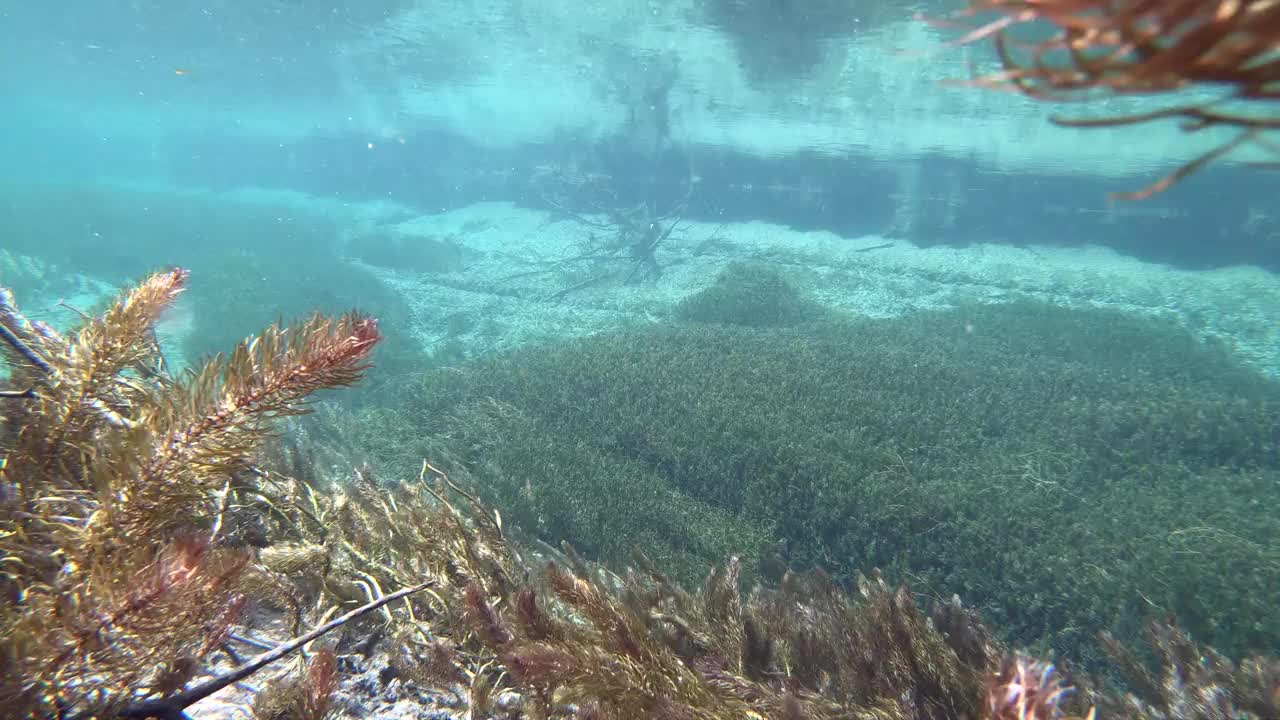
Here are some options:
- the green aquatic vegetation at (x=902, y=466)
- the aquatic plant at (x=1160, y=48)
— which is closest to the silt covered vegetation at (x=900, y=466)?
the green aquatic vegetation at (x=902, y=466)

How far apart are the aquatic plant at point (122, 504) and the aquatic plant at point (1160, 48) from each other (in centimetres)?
186

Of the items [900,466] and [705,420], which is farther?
[705,420]

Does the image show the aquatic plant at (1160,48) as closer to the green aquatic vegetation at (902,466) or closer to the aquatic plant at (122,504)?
the aquatic plant at (122,504)

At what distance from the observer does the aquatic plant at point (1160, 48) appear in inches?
42.2

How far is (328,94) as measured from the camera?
2219 inches

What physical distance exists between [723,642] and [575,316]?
16978mm

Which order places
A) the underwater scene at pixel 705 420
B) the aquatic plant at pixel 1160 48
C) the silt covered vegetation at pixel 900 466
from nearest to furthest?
1. the aquatic plant at pixel 1160 48
2. the underwater scene at pixel 705 420
3. the silt covered vegetation at pixel 900 466

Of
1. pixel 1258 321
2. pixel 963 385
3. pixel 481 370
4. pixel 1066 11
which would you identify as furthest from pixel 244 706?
pixel 1258 321

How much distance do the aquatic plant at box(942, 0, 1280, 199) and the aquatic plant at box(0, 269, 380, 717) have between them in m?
1.86

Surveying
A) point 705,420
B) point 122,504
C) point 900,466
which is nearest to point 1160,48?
point 122,504

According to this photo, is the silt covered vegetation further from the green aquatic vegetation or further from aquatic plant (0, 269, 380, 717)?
aquatic plant (0, 269, 380, 717)

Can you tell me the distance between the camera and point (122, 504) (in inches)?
68.1

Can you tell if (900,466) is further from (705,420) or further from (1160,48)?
(1160,48)

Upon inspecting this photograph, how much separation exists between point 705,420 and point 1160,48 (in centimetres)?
846
